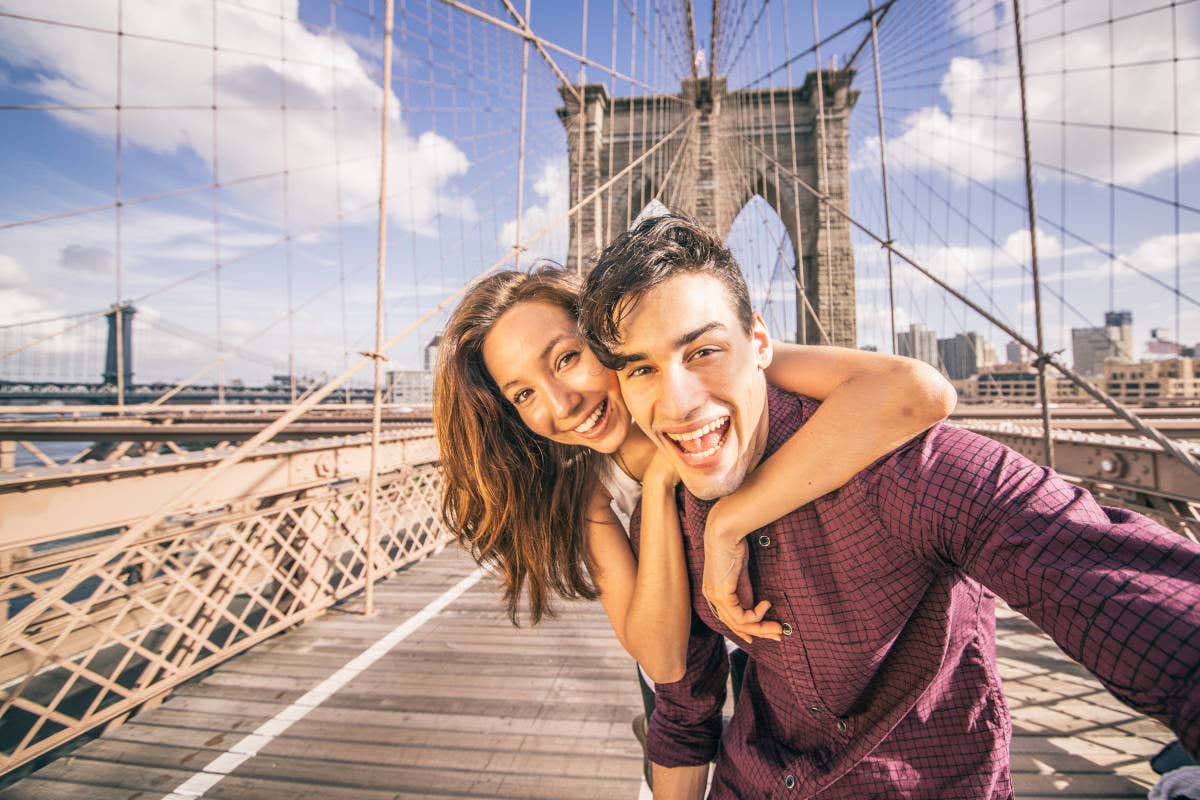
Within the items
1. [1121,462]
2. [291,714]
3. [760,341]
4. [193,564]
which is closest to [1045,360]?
[1121,462]

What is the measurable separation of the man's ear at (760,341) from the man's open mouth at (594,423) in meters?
0.39

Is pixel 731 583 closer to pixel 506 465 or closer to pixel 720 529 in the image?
pixel 720 529

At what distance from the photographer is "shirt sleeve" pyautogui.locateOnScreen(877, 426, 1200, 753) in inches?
19.1

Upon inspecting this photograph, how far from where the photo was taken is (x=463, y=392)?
1376 mm

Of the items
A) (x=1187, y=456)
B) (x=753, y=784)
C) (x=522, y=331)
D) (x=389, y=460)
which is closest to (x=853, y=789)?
(x=753, y=784)

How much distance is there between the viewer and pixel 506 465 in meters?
1.37

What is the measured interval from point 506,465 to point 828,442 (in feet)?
2.82

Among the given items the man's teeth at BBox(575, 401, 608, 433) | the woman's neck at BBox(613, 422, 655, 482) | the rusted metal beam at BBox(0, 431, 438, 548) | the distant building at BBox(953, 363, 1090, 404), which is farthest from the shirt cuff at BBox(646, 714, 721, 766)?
the rusted metal beam at BBox(0, 431, 438, 548)

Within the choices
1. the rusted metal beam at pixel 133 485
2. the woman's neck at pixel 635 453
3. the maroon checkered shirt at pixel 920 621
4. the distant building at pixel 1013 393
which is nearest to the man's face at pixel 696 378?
the maroon checkered shirt at pixel 920 621

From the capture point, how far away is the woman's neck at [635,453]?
3.97 feet

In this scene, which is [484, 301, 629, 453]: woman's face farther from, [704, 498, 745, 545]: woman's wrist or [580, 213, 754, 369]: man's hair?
[704, 498, 745, 545]: woman's wrist

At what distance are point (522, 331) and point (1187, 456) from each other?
1.89 m

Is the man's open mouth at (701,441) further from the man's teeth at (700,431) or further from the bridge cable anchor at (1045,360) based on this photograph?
the bridge cable anchor at (1045,360)

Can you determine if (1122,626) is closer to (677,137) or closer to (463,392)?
(463,392)
